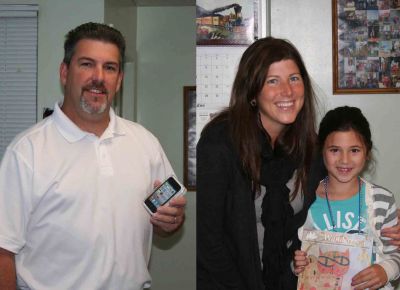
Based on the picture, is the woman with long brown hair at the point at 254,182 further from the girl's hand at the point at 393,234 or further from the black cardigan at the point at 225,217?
the girl's hand at the point at 393,234

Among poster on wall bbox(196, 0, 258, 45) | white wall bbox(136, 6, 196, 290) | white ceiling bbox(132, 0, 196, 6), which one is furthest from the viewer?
white wall bbox(136, 6, 196, 290)

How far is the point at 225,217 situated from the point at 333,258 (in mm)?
384

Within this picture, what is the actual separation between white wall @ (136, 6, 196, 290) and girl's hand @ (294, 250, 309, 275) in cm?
239

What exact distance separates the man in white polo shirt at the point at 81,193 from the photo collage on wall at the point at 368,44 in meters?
0.99

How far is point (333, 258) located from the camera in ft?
4.61

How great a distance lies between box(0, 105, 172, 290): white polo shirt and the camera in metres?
1.22

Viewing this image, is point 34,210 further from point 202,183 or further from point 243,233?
point 243,233

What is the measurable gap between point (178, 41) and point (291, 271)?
2756mm

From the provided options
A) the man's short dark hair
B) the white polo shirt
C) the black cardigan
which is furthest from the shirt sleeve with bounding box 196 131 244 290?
the man's short dark hair

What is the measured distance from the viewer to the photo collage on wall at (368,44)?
1.84 meters

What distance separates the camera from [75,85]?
1374mm

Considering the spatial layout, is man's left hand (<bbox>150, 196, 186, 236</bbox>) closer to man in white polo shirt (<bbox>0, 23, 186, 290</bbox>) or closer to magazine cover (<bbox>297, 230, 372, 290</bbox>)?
man in white polo shirt (<bbox>0, 23, 186, 290</bbox>)

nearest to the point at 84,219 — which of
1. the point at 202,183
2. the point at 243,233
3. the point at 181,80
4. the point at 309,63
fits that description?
the point at 202,183

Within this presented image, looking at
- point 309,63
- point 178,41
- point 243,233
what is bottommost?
A: point 243,233
